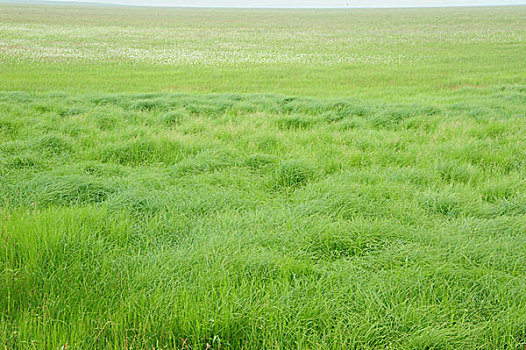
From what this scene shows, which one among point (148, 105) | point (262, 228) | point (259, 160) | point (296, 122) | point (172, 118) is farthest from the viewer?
point (148, 105)

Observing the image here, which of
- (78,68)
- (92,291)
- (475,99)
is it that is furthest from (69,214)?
(78,68)

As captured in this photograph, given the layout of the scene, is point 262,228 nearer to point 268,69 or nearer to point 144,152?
point 144,152

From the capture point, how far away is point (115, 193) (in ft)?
16.6

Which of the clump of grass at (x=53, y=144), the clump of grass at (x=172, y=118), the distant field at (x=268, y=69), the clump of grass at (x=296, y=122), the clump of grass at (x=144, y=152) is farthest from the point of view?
the distant field at (x=268, y=69)

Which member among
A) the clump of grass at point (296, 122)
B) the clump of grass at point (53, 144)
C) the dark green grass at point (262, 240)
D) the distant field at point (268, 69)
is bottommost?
the dark green grass at point (262, 240)

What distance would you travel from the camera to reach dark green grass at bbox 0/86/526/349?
9.26 ft

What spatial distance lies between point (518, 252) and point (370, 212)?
1.49 meters

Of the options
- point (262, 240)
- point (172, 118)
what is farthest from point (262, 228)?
point (172, 118)

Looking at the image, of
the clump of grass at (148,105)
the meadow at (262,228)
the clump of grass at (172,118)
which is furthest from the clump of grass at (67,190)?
the clump of grass at (148,105)

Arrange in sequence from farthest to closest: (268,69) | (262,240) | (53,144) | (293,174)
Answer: (268,69) → (53,144) → (293,174) → (262,240)

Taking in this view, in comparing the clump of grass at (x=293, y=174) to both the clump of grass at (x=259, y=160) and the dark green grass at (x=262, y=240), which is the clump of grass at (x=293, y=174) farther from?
the clump of grass at (x=259, y=160)

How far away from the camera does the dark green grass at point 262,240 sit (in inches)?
111

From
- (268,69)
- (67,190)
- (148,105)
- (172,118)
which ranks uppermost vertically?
(268,69)

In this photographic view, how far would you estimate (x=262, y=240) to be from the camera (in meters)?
4.01
